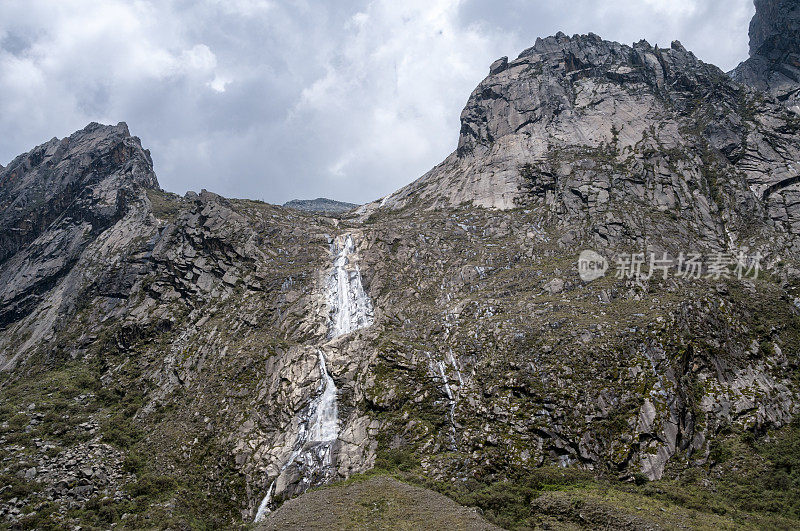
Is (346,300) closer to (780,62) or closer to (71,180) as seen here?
(71,180)

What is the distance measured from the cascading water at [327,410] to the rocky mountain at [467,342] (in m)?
0.24

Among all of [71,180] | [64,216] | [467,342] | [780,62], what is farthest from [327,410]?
[780,62]

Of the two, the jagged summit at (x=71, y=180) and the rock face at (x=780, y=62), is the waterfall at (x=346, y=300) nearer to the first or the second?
the jagged summit at (x=71, y=180)

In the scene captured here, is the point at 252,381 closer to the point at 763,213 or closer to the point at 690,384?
the point at 690,384

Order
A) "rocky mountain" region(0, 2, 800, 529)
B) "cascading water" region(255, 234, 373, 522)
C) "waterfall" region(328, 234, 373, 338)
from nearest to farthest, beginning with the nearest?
"rocky mountain" region(0, 2, 800, 529) < "cascading water" region(255, 234, 373, 522) < "waterfall" region(328, 234, 373, 338)

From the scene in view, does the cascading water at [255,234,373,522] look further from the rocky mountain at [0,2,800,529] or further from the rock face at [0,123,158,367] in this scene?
the rock face at [0,123,158,367]

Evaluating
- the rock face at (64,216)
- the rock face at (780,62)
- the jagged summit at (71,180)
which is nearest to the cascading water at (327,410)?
the rock face at (64,216)

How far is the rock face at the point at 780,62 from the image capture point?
94375 mm

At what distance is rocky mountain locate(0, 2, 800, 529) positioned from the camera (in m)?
31.8

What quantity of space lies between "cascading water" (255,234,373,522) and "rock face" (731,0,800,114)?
99.4m

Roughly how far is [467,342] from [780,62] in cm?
11019

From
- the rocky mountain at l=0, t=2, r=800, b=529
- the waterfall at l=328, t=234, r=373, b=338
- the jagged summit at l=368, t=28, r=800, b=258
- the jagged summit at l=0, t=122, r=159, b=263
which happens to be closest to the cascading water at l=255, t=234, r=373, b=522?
the waterfall at l=328, t=234, r=373, b=338

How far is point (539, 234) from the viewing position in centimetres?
5916

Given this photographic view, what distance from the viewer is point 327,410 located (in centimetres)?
3959
